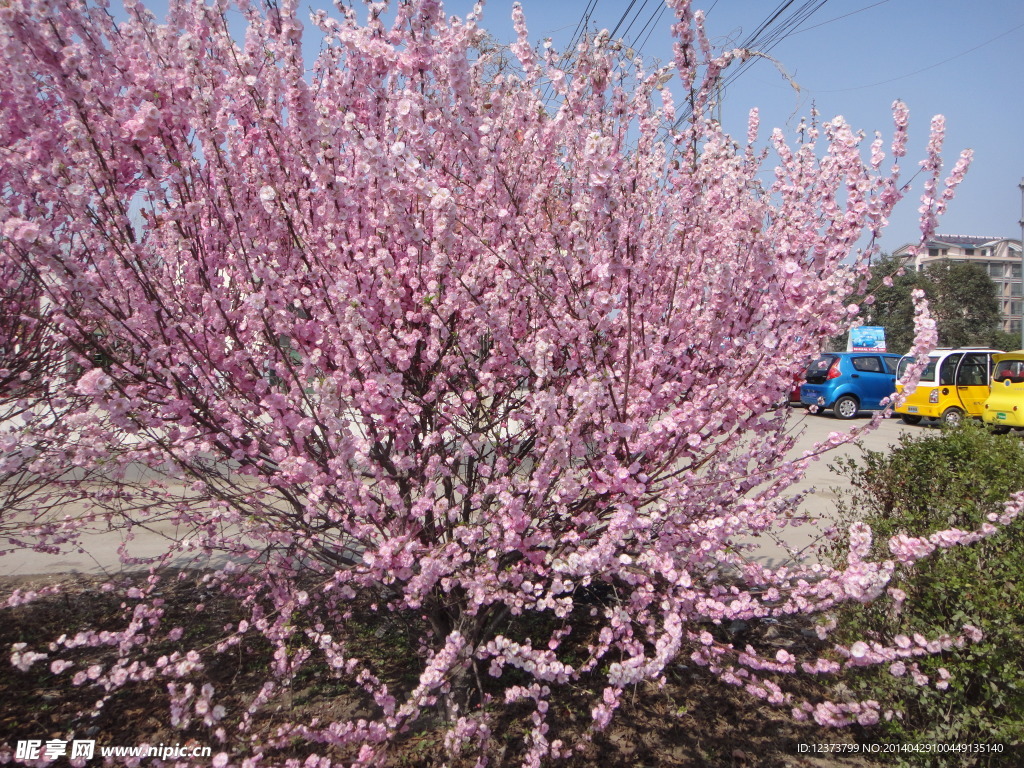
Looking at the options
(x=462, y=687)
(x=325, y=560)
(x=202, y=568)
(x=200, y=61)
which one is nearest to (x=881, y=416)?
(x=462, y=687)

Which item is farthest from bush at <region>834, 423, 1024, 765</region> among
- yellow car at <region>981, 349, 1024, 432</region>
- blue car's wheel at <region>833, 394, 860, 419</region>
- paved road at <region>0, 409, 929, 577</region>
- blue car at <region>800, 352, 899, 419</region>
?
blue car's wheel at <region>833, 394, 860, 419</region>

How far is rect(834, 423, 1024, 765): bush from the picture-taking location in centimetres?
259

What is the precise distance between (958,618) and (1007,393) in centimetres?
1427

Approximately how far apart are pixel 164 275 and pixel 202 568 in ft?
12.0

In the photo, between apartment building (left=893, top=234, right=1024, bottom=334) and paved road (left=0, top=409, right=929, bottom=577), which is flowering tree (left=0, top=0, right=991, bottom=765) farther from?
apartment building (left=893, top=234, right=1024, bottom=334)

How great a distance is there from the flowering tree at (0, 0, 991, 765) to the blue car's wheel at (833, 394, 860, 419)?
16.1 metres

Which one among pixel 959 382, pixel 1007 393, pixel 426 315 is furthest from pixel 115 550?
pixel 1007 393

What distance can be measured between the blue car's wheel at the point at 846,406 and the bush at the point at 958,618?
49.8ft

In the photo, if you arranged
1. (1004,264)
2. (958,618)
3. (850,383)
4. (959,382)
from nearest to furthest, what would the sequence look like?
(958,618), (959,382), (850,383), (1004,264)

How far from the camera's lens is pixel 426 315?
9.27 ft

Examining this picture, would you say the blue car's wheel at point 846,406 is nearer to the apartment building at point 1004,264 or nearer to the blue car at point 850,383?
the blue car at point 850,383

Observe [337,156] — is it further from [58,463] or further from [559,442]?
[58,463]

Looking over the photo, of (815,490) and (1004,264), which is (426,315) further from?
(1004,264)

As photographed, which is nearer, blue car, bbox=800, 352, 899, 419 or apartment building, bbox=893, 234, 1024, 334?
blue car, bbox=800, 352, 899, 419
